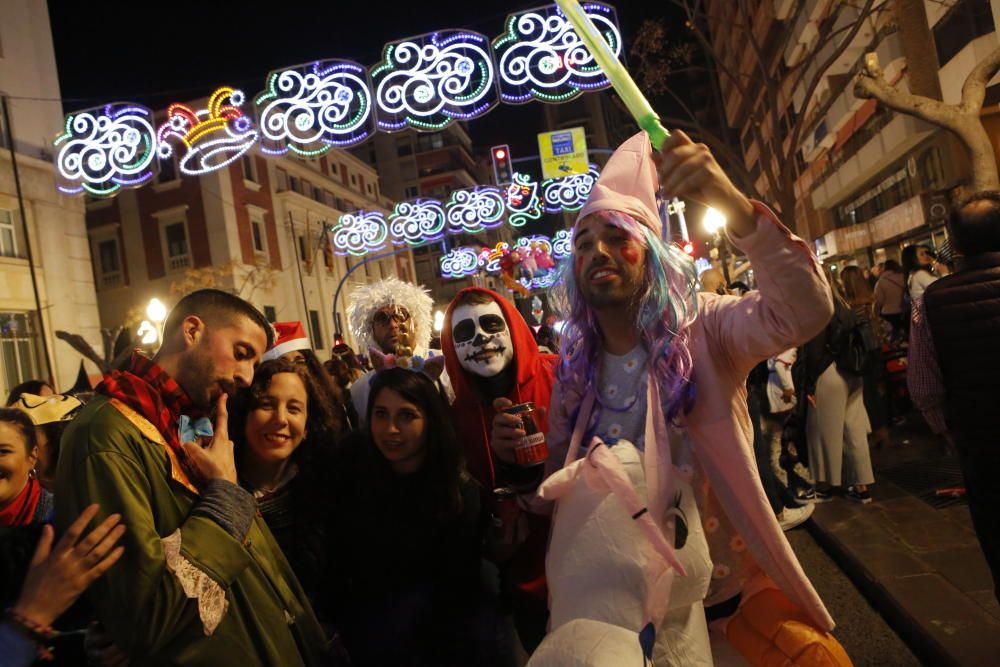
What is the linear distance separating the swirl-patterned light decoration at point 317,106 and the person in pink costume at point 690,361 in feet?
20.9


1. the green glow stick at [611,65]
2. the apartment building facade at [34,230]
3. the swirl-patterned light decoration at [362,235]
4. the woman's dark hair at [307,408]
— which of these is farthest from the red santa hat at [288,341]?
the apartment building facade at [34,230]

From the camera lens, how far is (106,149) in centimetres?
871

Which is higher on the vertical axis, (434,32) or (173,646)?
(434,32)

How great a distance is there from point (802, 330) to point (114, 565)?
6.93 ft

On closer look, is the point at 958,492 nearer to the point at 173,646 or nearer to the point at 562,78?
the point at 562,78

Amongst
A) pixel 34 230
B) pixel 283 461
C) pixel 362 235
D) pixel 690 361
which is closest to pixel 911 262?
pixel 690 361

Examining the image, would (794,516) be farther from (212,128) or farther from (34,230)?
(34,230)

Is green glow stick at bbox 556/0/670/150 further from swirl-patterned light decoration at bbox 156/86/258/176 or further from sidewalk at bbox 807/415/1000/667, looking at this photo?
swirl-patterned light decoration at bbox 156/86/258/176

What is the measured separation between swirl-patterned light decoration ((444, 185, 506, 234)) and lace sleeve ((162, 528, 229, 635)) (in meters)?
13.0

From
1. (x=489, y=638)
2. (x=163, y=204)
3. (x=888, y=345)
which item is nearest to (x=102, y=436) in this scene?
(x=489, y=638)

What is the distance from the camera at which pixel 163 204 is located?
29.0 m

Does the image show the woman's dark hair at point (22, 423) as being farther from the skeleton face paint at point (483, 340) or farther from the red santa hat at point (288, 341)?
the skeleton face paint at point (483, 340)

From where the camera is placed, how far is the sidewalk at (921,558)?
11.8ft

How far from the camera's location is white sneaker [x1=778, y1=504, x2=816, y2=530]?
6086 millimetres
